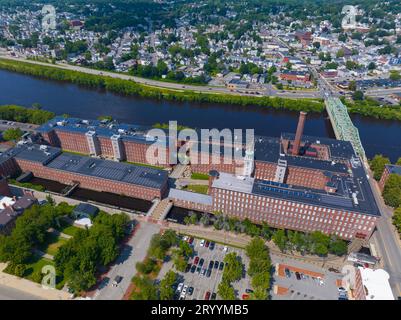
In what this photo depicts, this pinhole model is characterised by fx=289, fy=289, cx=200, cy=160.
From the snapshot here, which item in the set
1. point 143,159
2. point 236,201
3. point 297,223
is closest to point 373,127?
point 297,223

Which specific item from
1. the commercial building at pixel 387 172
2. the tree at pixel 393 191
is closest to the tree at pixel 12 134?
the tree at pixel 393 191

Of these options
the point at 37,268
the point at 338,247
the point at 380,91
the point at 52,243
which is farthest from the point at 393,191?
the point at 380,91

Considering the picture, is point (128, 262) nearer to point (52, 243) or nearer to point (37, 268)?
point (37, 268)

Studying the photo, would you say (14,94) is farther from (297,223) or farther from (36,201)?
(297,223)

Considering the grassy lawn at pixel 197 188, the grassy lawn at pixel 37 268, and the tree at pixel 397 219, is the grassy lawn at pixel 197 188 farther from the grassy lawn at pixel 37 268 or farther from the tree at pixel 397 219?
the tree at pixel 397 219
